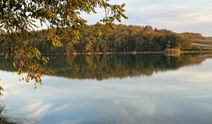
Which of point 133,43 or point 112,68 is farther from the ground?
point 133,43

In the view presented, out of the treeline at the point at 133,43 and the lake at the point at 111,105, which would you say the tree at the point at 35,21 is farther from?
the treeline at the point at 133,43

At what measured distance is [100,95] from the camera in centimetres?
2862

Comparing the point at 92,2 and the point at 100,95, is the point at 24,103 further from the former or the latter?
the point at 92,2

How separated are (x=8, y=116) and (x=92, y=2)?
13177 mm

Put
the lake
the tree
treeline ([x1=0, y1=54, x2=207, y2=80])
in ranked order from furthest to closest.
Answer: treeline ([x1=0, y1=54, x2=207, y2=80]) < the lake < the tree

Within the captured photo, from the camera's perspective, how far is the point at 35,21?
832cm

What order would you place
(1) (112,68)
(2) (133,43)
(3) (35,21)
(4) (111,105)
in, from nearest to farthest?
1. (3) (35,21)
2. (4) (111,105)
3. (1) (112,68)
4. (2) (133,43)

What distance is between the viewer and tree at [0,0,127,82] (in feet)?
26.2

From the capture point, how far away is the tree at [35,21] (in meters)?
8.00

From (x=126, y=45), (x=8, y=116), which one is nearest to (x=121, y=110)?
(x=8, y=116)

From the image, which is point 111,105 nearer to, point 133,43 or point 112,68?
point 112,68

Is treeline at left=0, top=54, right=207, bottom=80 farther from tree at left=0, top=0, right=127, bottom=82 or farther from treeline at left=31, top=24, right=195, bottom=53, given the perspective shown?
treeline at left=31, top=24, right=195, bottom=53

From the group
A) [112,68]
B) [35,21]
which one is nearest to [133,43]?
[112,68]

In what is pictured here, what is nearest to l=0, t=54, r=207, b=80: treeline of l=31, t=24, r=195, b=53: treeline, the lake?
the lake
